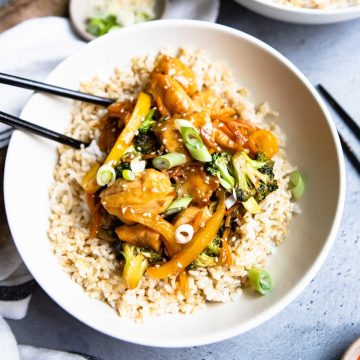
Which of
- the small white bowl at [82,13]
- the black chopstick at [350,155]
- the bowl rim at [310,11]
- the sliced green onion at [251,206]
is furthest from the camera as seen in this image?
the small white bowl at [82,13]

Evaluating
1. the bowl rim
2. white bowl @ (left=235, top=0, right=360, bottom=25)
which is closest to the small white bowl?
white bowl @ (left=235, top=0, right=360, bottom=25)

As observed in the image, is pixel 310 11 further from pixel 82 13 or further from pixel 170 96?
pixel 82 13

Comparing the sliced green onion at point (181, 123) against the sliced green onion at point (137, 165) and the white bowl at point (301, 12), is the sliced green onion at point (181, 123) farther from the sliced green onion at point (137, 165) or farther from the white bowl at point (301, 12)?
the white bowl at point (301, 12)

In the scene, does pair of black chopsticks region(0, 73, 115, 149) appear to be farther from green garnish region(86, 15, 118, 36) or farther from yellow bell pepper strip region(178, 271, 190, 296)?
→ yellow bell pepper strip region(178, 271, 190, 296)

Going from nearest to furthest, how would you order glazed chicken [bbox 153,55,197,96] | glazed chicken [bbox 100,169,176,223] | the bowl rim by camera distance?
1. glazed chicken [bbox 100,169,176,223]
2. glazed chicken [bbox 153,55,197,96]
3. the bowl rim

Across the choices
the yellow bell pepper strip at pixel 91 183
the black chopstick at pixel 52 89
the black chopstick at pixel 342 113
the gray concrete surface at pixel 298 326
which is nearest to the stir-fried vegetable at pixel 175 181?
the yellow bell pepper strip at pixel 91 183
